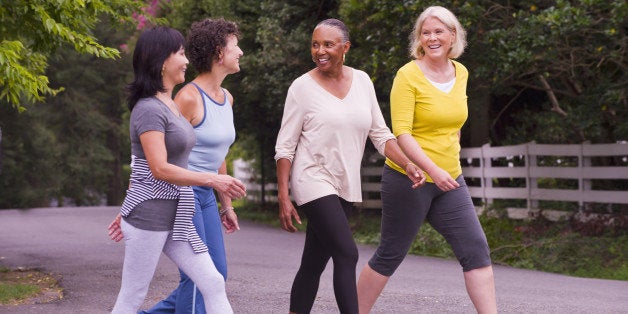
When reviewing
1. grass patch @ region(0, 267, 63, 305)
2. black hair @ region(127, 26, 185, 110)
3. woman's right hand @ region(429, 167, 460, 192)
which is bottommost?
grass patch @ region(0, 267, 63, 305)

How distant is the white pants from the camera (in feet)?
16.0

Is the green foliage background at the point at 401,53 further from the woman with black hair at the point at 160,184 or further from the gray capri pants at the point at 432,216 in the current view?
the woman with black hair at the point at 160,184

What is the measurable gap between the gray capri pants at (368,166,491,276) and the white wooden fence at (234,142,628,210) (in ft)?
27.5

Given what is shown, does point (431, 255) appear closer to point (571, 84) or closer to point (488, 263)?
point (571, 84)

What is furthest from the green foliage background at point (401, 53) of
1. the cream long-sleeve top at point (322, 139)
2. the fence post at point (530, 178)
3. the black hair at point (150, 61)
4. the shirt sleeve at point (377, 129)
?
the black hair at point (150, 61)

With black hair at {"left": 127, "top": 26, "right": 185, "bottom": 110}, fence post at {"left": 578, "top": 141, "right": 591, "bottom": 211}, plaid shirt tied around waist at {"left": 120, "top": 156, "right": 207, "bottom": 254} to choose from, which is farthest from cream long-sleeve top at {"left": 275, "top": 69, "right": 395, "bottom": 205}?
fence post at {"left": 578, "top": 141, "right": 591, "bottom": 211}

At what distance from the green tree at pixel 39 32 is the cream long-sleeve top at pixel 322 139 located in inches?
152

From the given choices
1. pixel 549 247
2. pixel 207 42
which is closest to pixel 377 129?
pixel 207 42

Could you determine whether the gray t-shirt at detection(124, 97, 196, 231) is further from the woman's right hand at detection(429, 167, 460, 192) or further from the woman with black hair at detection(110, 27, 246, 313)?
the woman's right hand at detection(429, 167, 460, 192)

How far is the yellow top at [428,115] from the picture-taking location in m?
5.98

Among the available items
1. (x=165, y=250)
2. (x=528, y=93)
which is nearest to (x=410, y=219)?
(x=165, y=250)

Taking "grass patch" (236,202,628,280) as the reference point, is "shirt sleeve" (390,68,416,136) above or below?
above

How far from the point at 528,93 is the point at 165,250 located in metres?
15.2

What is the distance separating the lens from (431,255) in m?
14.6
